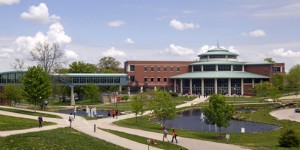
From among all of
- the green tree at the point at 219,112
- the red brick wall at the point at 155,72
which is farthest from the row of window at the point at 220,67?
the green tree at the point at 219,112

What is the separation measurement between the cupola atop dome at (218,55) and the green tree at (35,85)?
7069 cm

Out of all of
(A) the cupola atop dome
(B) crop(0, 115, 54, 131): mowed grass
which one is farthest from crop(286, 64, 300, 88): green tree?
(B) crop(0, 115, 54, 131): mowed grass

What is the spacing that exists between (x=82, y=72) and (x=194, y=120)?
2133 inches

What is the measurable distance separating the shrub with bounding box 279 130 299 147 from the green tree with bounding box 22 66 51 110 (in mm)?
35793

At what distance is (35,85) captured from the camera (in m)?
56.7

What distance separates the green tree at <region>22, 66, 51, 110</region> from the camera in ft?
186

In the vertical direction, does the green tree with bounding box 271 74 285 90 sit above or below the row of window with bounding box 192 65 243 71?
below

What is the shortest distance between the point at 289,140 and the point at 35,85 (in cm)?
3700

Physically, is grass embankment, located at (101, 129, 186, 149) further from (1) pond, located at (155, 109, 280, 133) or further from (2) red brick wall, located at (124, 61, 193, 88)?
(2) red brick wall, located at (124, 61, 193, 88)

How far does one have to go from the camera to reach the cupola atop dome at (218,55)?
118125mm

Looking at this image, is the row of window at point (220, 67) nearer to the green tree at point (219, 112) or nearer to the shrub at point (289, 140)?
the green tree at point (219, 112)

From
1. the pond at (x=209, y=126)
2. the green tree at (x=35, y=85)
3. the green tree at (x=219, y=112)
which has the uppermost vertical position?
the green tree at (x=35, y=85)

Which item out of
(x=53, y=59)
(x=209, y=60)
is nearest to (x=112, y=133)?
(x=53, y=59)

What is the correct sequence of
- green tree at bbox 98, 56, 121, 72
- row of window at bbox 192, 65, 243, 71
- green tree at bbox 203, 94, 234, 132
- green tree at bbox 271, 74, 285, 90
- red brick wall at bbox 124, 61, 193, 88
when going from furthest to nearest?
green tree at bbox 98, 56, 121, 72
red brick wall at bbox 124, 61, 193, 88
row of window at bbox 192, 65, 243, 71
green tree at bbox 271, 74, 285, 90
green tree at bbox 203, 94, 234, 132
